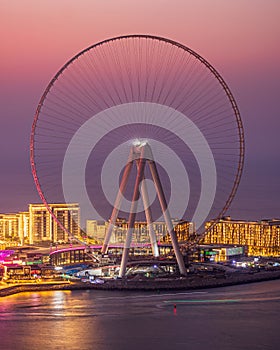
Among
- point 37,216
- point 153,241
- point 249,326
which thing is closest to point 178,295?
point 153,241

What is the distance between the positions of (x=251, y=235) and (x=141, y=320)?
18200 millimetres

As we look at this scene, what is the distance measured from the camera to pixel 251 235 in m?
33.5

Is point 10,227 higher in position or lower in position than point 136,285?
higher

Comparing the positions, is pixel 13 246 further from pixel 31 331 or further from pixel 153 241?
pixel 31 331

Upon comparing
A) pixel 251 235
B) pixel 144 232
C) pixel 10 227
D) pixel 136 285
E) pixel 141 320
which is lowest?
pixel 141 320

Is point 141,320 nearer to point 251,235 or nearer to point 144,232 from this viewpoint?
point 144,232

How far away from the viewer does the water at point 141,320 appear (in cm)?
1409

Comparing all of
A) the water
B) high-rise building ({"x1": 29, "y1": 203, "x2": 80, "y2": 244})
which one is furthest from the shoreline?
high-rise building ({"x1": 29, "y1": 203, "x2": 80, "y2": 244})

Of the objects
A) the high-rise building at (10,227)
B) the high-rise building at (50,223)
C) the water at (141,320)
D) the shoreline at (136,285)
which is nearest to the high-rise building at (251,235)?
the high-rise building at (50,223)

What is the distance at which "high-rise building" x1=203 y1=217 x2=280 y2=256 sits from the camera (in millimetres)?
32438

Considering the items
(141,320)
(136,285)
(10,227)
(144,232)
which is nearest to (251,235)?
(144,232)

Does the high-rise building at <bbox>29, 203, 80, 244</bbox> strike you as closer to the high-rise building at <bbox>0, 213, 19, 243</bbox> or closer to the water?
the high-rise building at <bbox>0, 213, 19, 243</bbox>

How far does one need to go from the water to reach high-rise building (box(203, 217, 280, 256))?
1285cm

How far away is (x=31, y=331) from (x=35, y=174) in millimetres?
5600
